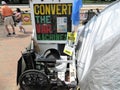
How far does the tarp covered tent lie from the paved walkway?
2994 mm

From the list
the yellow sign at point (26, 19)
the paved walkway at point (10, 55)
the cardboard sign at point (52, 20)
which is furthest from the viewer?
the yellow sign at point (26, 19)

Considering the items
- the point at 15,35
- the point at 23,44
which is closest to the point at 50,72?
the point at 23,44

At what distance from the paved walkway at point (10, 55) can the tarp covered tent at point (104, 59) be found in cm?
299

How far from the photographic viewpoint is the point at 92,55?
339 cm

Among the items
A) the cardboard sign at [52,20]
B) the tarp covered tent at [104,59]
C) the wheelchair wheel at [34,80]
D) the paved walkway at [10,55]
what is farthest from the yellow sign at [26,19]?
the tarp covered tent at [104,59]

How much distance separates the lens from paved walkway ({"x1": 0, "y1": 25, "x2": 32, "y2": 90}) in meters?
6.33

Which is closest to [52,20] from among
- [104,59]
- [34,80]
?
[34,80]

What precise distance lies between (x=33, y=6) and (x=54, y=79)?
2295 millimetres

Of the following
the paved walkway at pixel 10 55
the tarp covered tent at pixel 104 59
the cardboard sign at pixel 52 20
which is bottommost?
the paved walkway at pixel 10 55

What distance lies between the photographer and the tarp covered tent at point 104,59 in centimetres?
271

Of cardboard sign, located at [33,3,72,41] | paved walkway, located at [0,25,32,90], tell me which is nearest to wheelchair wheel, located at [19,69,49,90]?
paved walkway, located at [0,25,32,90]

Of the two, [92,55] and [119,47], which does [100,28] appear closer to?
[92,55]

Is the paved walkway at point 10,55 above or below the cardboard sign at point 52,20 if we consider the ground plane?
below

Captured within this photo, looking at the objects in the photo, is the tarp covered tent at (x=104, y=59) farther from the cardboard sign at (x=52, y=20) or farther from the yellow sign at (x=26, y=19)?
the yellow sign at (x=26, y=19)
